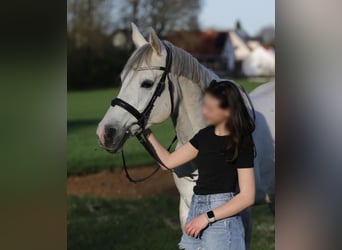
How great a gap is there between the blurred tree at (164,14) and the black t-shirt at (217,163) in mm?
1963

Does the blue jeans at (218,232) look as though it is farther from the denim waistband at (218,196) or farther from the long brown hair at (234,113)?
the long brown hair at (234,113)

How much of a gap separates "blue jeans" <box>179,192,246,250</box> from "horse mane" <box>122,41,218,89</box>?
70 centimetres

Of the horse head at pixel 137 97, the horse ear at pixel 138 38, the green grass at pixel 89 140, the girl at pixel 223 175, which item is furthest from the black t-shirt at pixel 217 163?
the green grass at pixel 89 140

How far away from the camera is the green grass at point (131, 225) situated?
476 centimetres

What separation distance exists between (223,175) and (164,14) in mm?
2460

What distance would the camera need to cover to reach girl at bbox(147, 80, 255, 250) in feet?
7.48

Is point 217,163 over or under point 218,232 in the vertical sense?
over

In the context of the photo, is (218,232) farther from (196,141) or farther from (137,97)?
(137,97)

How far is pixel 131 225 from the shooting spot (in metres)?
5.51

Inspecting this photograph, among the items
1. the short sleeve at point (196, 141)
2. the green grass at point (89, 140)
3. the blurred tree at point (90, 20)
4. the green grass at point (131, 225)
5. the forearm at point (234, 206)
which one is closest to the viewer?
the forearm at point (234, 206)

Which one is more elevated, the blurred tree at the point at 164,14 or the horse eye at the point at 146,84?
the blurred tree at the point at 164,14

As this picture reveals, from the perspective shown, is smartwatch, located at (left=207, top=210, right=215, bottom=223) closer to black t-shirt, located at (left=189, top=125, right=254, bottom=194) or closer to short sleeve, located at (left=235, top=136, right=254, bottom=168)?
black t-shirt, located at (left=189, top=125, right=254, bottom=194)

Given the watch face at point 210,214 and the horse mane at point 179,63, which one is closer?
the watch face at point 210,214

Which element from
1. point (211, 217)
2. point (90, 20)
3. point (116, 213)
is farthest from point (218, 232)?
point (90, 20)
